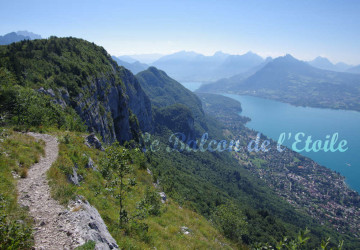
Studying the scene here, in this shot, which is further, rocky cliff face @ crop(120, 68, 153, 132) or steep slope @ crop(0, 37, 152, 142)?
rocky cliff face @ crop(120, 68, 153, 132)

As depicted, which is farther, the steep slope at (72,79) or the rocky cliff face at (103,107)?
the rocky cliff face at (103,107)

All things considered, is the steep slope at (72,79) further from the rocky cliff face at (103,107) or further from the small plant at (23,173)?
the small plant at (23,173)

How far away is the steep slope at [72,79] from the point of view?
104ft

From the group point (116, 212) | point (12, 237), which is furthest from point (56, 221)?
point (116, 212)

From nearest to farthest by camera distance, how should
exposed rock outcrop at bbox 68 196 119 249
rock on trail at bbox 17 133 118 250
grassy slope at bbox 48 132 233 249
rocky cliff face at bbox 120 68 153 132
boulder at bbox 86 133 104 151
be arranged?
rock on trail at bbox 17 133 118 250
exposed rock outcrop at bbox 68 196 119 249
grassy slope at bbox 48 132 233 249
boulder at bbox 86 133 104 151
rocky cliff face at bbox 120 68 153 132

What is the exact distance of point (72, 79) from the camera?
41469 mm

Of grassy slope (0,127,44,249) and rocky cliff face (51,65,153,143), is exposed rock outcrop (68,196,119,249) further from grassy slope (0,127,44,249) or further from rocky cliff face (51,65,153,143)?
rocky cliff face (51,65,153,143)

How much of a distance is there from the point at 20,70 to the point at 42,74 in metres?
4.36

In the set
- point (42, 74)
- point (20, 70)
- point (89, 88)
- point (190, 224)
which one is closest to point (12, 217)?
point (190, 224)

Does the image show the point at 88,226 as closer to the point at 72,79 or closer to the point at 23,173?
the point at 23,173

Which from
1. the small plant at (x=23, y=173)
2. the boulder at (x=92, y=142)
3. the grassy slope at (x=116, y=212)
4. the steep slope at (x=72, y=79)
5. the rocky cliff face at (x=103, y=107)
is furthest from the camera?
the rocky cliff face at (x=103, y=107)

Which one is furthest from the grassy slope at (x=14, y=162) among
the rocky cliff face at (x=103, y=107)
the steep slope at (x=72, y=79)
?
the steep slope at (x=72, y=79)

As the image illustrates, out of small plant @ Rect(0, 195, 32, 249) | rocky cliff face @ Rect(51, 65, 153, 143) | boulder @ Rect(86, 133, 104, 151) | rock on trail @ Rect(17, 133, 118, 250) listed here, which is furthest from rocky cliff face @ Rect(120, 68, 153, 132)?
small plant @ Rect(0, 195, 32, 249)

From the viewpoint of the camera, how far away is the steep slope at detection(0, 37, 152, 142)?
31.7m
